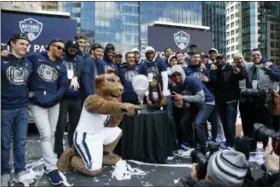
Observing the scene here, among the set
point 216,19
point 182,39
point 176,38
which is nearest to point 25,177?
point 176,38

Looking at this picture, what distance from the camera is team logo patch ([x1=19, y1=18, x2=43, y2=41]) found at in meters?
5.87

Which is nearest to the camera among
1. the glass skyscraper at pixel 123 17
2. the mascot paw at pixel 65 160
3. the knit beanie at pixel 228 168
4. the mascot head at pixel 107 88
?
the knit beanie at pixel 228 168

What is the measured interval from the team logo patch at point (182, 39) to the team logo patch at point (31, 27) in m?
3.07

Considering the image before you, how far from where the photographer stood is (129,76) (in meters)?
4.98

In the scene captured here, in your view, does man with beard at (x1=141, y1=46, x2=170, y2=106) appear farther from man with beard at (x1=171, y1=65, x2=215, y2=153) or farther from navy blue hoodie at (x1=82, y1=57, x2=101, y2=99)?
navy blue hoodie at (x1=82, y1=57, x2=101, y2=99)

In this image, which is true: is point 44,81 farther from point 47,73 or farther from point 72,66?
point 72,66

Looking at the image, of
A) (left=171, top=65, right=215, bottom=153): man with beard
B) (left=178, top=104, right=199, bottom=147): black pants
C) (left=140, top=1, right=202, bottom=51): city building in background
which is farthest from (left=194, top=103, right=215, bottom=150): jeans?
(left=140, top=1, right=202, bottom=51): city building in background

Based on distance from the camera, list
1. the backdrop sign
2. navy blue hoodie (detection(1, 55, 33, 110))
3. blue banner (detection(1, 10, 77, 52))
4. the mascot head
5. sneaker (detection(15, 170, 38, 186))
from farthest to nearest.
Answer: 1. the backdrop sign
2. blue banner (detection(1, 10, 77, 52))
3. the mascot head
4. sneaker (detection(15, 170, 38, 186))
5. navy blue hoodie (detection(1, 55, 33, 110))

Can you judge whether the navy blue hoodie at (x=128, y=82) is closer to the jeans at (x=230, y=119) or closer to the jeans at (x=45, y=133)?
the jeans at (x=230, y=119)

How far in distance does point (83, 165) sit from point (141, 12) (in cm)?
5043

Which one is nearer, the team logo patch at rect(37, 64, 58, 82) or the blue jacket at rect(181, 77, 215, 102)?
the team logo patch at rect(37, 64, 58, 82)

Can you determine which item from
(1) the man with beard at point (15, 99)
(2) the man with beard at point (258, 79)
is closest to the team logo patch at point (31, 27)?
(1) the man with beard at point (15, 99)

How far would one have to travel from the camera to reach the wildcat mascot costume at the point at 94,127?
3.66 m

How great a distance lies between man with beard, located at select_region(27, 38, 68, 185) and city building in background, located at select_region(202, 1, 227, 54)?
60012mm
